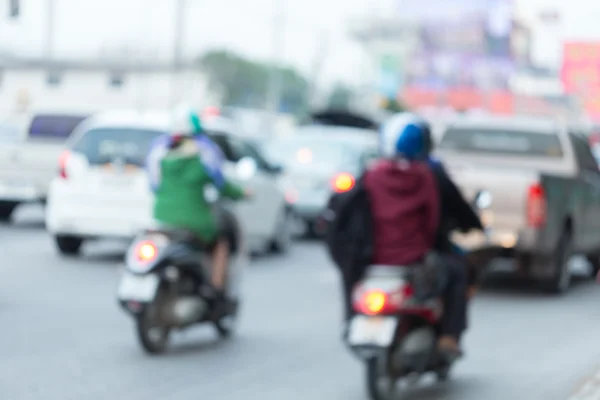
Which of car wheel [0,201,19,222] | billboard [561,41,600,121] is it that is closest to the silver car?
car wheel [0,201,19,222]

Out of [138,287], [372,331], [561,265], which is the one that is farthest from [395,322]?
[561,265]

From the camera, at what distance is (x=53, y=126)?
82.4 ft

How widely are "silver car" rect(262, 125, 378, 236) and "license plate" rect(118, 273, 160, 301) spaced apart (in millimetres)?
12937

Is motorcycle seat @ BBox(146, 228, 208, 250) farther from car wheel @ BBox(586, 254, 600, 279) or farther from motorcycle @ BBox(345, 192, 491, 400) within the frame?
car wheel @ BBox(586, 254, 600, 279)

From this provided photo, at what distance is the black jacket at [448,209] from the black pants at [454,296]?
0.14 metres

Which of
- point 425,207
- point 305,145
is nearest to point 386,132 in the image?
point 425,207

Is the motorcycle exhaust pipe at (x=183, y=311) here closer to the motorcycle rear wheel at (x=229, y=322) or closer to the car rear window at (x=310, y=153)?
the motorcycle rear wheel at (x=229, y=322)

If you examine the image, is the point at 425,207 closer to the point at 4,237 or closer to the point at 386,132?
the point at 386,132

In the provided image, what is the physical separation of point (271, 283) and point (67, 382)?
7.68 m

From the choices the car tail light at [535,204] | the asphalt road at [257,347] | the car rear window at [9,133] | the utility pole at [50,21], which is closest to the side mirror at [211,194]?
the asphalt road at [257,347]

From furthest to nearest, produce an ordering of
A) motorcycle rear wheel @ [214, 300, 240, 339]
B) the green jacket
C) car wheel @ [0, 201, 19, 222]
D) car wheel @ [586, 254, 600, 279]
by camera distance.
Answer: car wheel @ [0, 201, 19, 222] < car wheel @ [586, 254, 600, 279] < motorcycle rear wheel @ [214, 300, 240, 339] < the green jacket

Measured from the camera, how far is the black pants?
30.8ft

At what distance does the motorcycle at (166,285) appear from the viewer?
428 inches

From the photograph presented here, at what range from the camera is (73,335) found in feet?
40.0
